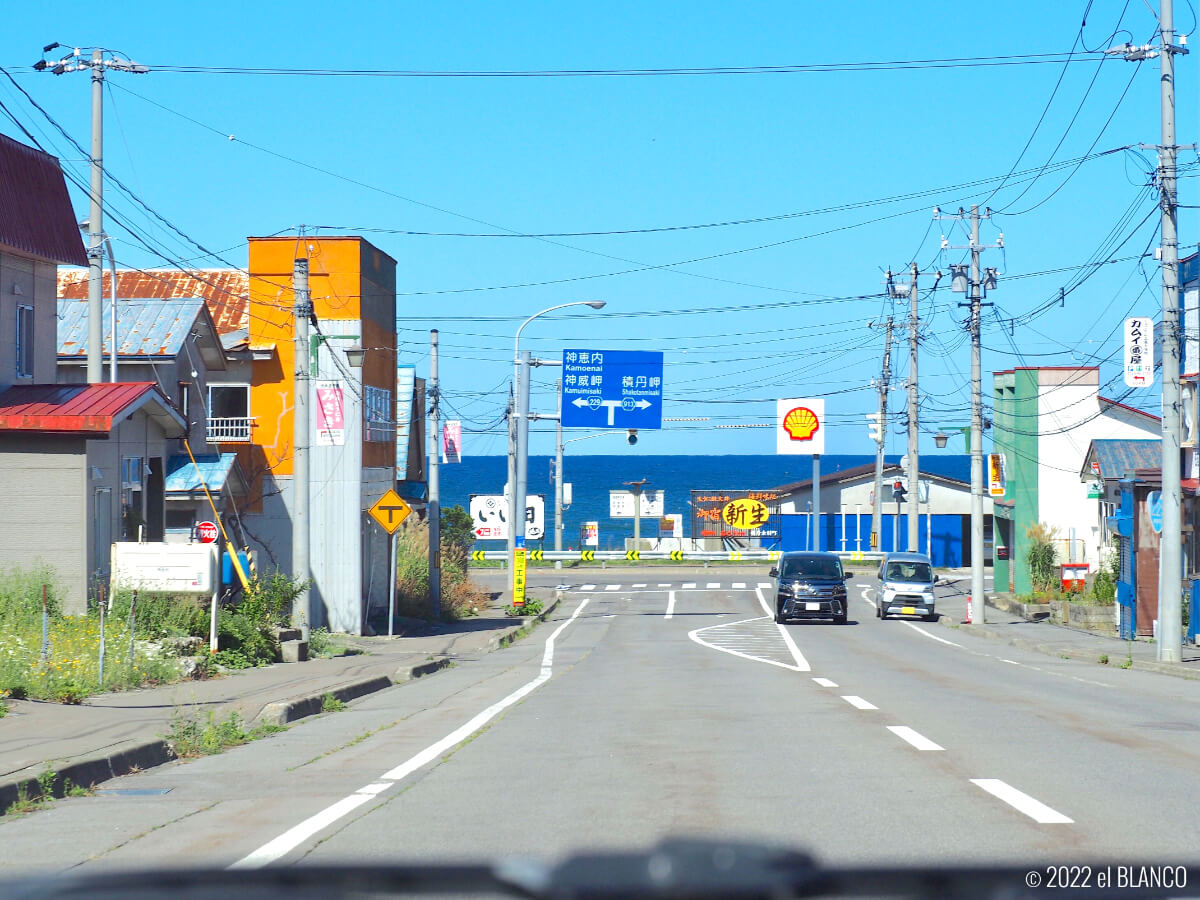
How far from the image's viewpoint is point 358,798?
8.05 meters

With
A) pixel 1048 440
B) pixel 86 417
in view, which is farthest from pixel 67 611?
pixel 1048 440

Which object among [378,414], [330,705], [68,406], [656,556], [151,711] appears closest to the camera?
[151,711]

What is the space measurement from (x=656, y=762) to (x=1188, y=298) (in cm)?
2519

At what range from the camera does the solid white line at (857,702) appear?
13555mm

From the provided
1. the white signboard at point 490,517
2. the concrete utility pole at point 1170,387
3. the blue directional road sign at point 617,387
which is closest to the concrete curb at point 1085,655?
the concrete utility pole at point 1170,387

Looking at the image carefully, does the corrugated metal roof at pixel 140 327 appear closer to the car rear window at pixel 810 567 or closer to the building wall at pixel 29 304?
the building wall at pixel 29 304

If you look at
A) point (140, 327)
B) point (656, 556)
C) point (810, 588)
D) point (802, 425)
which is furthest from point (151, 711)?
point (656, 556)

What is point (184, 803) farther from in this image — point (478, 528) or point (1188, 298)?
point (478, 528)

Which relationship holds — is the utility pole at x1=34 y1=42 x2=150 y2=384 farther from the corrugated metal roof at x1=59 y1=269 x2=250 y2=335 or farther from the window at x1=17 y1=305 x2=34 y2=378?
the corrugated metal roof at x1=59 y1=269 x2=250 y2=335

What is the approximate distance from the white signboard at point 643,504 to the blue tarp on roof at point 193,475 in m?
42.0

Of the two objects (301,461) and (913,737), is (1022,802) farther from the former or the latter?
(301,461)

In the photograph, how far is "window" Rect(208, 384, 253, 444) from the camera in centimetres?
2916

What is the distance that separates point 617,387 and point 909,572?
10731 mm

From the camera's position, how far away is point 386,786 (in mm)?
8523
